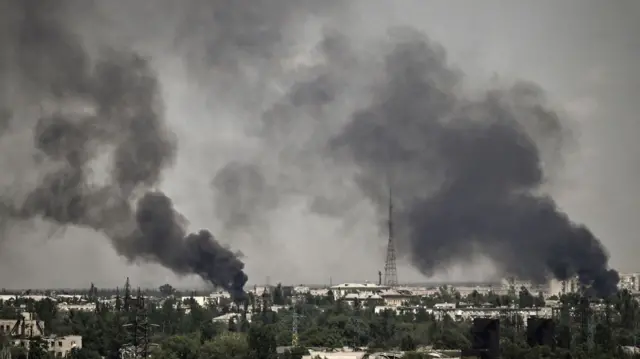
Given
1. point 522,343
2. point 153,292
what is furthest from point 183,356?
point 153,292

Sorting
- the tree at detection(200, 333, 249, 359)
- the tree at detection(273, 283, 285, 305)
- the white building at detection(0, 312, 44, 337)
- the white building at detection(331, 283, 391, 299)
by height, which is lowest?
the tree at detection(200, 333, 249, 359)

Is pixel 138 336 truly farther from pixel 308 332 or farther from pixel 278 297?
pixel 278 297

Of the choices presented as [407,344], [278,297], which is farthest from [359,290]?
[407,344]

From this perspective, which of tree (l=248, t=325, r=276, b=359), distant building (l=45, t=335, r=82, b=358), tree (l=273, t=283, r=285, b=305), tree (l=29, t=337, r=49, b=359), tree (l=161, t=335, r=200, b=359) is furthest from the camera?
tree (l=273, t=283, r=285, b=305)

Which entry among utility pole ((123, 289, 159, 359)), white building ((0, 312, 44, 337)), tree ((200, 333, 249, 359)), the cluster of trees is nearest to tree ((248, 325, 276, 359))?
the cluster of trees

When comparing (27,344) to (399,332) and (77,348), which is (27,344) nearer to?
(77,348)

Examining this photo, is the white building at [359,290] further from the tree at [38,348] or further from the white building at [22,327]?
the tree at [38,348]

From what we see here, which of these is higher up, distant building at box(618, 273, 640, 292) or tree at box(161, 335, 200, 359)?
distant building at box(618, 273, 640, 292)

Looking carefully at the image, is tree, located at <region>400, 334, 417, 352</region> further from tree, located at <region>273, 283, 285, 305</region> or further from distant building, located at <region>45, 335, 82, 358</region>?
tree, located at <region>273, 283, 285, 305</region>

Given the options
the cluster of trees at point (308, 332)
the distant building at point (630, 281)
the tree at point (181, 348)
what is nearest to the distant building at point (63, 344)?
the cluster of trees at point (308, 332)
